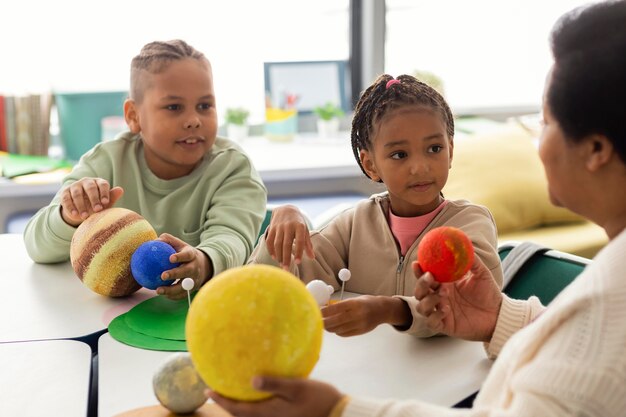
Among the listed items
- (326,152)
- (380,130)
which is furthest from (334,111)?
(380,130)

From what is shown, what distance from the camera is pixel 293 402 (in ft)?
2.31

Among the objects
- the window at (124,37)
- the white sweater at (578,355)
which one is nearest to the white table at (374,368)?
the white sweater at (578,355)

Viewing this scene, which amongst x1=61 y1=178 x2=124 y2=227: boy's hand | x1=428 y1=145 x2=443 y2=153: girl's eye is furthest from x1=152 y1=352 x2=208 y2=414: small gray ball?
x1=428 y1=145 x2=443 y2=153: girl's eye

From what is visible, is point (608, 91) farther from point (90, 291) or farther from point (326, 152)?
point (326, 152)

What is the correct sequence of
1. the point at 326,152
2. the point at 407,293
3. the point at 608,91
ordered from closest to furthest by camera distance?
A: the point at 608,91, the point at 407,293, the point at 326,152

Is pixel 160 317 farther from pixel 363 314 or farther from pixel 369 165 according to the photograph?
pixel 369 165

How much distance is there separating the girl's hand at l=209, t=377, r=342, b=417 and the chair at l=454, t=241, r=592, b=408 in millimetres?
796

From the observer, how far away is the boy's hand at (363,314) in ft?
3.30

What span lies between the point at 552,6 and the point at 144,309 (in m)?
3.74

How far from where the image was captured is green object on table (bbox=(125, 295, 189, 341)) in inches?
43.8

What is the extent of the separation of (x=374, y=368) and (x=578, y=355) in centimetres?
40

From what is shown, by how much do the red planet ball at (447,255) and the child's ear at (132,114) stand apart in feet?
3.43

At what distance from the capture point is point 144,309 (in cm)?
123

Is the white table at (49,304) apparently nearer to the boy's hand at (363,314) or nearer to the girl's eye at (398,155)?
the boy's hand at (363,314)
